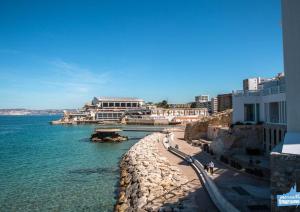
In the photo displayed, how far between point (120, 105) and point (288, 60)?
149 meters

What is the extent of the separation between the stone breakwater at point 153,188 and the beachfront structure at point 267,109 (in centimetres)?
726

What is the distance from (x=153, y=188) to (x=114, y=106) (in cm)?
14184

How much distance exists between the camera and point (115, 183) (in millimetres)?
24328

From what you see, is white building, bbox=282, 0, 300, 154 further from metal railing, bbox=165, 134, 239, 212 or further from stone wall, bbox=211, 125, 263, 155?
stone wall, bbox=211, 125, 263, 155

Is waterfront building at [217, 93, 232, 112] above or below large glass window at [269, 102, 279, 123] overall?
above

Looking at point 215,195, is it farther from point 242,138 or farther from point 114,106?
point 114,106

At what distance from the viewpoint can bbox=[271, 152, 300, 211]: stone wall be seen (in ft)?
30.7

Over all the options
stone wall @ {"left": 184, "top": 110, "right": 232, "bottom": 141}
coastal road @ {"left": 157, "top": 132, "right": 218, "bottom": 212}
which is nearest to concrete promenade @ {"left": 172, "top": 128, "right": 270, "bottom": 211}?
coastal road @ {"left": 157, "top": 132, "right": 218, "bottom": 212}

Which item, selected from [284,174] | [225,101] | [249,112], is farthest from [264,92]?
[225,101]

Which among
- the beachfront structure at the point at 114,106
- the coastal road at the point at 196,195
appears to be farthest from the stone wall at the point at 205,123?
the beachfront structure at the point at 114,106

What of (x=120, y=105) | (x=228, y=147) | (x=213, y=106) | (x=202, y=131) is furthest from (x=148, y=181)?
(x=213, y=106)

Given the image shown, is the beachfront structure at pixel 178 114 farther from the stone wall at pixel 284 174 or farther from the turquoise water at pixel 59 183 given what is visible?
the stone wall at pixel 284 174

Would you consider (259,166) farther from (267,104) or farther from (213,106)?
(213,106)

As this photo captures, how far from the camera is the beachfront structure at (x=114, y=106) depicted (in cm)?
14612
